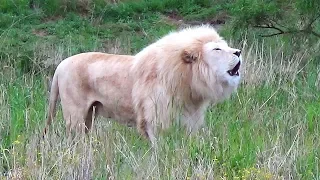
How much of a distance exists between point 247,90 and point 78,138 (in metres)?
2.39

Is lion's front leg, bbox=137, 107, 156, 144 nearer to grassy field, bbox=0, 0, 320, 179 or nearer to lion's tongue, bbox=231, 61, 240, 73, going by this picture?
grassy field, bbox=0, 0, 320, 179

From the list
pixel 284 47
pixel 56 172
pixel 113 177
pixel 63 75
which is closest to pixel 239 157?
pixel 113 177

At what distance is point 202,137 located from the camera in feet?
18.9

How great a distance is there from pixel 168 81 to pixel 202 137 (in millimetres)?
666

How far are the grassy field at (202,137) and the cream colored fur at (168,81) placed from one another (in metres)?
0.15

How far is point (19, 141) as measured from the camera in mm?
5703

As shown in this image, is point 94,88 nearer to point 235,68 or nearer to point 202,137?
point 235,68

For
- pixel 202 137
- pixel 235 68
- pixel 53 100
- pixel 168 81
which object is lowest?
pixel 53 100

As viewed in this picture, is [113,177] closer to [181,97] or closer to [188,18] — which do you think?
[181,97]

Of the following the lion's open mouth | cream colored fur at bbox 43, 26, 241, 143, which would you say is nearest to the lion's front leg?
cream colored fur at bbox 43, 26, 241, 143

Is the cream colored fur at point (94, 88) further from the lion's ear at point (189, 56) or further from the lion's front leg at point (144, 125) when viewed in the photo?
the lion's ear at point (189, 56)

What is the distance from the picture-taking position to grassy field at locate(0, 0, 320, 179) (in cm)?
523

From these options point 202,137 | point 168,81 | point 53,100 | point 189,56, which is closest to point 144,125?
point 168,81

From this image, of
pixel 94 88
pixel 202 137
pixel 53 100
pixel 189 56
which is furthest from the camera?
pixel 53 100
